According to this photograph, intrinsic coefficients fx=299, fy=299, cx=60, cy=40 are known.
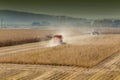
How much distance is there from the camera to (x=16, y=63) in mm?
16141

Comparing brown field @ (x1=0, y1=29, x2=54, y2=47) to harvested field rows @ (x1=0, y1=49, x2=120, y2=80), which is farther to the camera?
brown field @ (x1=0, y1=29, x2=54, y2=47)

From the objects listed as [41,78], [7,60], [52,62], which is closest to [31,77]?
[41,78]

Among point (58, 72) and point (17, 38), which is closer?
point (58, 72)

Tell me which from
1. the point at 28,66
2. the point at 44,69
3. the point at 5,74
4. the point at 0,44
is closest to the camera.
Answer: the point at 5,74

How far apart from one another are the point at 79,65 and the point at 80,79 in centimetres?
344

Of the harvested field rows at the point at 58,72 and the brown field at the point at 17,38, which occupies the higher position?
the harvested field rows at the point at 58,72

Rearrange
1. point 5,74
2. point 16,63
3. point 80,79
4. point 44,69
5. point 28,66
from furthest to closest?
point 16,63 < point 28,66 < point 44,69 < point 5,74 < point 80,79

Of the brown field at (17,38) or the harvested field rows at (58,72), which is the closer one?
the harvested field rows at (58,72)

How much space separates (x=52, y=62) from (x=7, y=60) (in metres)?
2.77

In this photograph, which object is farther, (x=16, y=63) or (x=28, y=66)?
(x=16, y=63)

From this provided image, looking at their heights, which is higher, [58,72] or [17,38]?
[58,72]

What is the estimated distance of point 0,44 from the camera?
99.5 ft

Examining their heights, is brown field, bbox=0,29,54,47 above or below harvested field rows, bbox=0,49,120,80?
below

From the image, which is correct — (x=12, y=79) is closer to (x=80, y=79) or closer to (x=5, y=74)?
(x=5, y=74)
